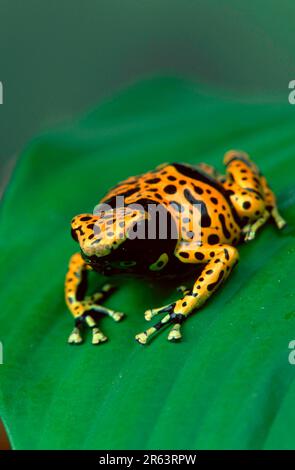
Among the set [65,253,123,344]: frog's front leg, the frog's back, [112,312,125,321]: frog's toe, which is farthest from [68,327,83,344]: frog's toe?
the frog's back

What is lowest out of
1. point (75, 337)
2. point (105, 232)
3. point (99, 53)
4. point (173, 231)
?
point (75, 337)

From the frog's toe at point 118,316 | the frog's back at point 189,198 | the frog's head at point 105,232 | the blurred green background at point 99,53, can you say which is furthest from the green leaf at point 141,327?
the blurred green background at point 99,53

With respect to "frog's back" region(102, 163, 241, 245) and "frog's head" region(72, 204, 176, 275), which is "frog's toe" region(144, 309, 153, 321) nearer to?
"frog's head" region(72, 204, 176, 275)

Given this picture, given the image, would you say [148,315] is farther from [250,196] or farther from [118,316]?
[250,196]

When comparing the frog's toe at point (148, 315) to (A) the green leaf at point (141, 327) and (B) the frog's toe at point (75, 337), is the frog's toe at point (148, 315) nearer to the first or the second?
(A) the green leaf at point (141, 327)

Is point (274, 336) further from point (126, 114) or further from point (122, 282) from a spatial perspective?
point (126, 114)

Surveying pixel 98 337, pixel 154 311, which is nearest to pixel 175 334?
pixel 154 311

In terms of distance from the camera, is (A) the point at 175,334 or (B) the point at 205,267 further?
(B) the point at 205,267
